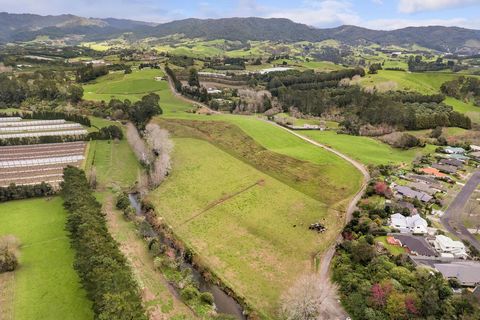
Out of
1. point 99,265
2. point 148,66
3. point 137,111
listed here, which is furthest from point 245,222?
point 148,66

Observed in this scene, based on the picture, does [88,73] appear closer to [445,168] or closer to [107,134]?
[107,134]

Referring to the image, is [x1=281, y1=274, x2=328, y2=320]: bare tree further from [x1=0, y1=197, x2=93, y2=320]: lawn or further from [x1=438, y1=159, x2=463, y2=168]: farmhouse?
[x1=438, y1=159, x2=463, y2=168]: farmhouse

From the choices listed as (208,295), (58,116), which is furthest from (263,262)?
(58,116)

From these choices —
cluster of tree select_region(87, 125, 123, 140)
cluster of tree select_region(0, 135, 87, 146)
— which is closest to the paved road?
cluster of tree select_region(87, 125, 123, 140)

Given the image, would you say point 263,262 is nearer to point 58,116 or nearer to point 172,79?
point 58,116

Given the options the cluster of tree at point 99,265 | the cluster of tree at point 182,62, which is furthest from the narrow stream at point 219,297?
the cluster of tree at point 182,62

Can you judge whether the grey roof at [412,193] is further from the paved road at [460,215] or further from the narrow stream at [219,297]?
the narrow stream at [219,297]
